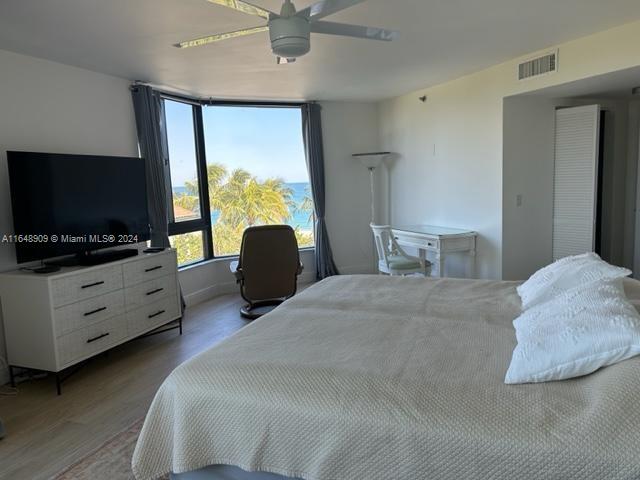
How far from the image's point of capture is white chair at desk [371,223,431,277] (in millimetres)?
4555

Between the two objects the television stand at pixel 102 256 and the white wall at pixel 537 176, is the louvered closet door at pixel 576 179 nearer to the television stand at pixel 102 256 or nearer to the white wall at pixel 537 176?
the white wall at pixel 537 176

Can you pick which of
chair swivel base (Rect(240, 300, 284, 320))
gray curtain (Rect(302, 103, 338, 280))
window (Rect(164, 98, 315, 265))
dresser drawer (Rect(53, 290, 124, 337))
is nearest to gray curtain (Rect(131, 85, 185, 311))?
window (Rect(164, 98, 315, 265))

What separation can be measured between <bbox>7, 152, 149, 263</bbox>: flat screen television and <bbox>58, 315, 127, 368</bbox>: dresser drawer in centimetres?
57

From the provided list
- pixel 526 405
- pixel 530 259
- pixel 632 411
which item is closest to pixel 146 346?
pixel 526 405

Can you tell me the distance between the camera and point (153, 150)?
4.30 metres

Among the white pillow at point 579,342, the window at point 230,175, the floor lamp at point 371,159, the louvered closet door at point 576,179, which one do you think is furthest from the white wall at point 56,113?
the louvered closet door at point 576,179

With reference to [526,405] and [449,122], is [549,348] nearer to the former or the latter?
[526,405]

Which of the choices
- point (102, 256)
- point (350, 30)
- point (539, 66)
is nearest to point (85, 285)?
point (102, 256)

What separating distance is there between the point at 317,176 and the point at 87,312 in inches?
130

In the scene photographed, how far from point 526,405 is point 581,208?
12.2 feet

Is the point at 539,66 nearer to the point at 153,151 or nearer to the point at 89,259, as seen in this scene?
the point at 153,151

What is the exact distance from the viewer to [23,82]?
3.25 metres

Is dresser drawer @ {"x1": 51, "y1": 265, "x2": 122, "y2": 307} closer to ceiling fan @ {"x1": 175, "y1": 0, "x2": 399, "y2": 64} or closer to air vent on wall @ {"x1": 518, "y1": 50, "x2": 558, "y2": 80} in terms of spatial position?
ceiling fan @ {"x1": 175, "y1": 0, "x2": 399, "y2": 64}

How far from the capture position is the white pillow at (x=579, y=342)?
1433 millimetres
